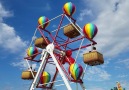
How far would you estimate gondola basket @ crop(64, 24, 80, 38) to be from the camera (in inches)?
882

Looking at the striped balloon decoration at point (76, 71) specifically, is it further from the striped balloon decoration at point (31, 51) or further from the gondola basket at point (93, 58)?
the striped balloon decoration at point (31, 51)

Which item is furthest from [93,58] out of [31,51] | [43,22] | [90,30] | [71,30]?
[43,22]

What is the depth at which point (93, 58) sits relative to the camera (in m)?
18.6

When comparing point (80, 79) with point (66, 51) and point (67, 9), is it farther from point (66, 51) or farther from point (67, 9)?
point (67, 9)

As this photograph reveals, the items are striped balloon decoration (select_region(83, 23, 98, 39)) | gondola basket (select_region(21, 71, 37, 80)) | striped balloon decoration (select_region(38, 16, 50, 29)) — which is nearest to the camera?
striped balloon decoration (select_region(83, 23, 98, 39))

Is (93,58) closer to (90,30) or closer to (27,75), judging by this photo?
(90,30)

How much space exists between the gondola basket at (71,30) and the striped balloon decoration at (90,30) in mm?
1463

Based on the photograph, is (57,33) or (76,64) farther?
(57,33)

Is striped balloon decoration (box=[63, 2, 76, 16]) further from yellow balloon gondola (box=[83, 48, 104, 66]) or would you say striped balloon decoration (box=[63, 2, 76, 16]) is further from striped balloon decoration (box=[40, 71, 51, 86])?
striped balloon decoration (box=[40, 71, 51, 86])

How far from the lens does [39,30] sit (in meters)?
26.5

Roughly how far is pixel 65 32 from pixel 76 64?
470 cm

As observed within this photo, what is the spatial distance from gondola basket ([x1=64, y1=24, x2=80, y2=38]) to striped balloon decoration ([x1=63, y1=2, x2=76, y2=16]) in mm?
1956

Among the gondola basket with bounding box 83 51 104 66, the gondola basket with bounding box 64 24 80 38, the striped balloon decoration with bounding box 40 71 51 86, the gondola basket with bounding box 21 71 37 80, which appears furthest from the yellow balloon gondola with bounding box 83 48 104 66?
the gondola basket with bounding box 21 71 37 80

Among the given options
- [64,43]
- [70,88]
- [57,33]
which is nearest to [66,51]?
[64,43]
